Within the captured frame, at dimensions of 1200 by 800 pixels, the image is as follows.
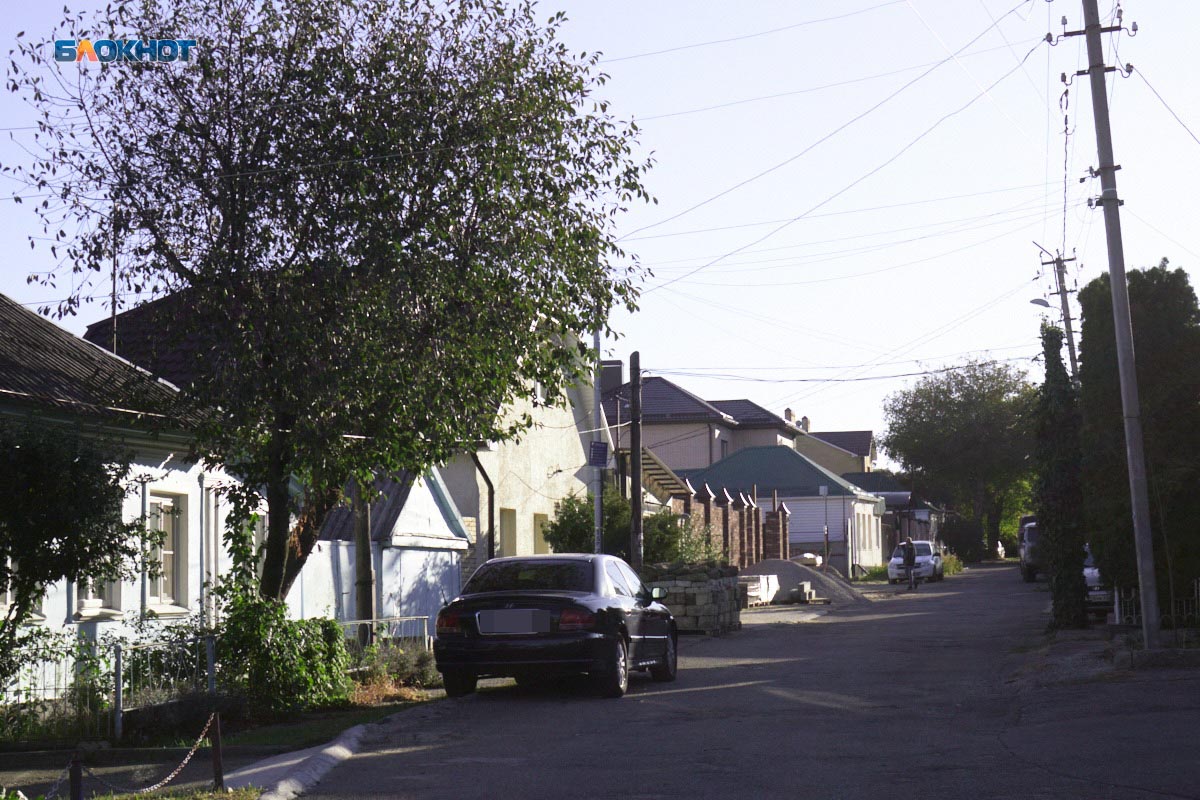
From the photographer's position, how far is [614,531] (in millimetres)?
33562

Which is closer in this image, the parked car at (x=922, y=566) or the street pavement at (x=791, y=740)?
the street pavement at (x=791, y=740)

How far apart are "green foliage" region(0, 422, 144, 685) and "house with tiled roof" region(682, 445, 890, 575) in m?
55.3

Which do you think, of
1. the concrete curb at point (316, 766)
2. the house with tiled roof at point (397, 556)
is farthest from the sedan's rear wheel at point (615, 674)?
the house with tiled roof at point (397, 556)

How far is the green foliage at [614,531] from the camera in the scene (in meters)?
33.3

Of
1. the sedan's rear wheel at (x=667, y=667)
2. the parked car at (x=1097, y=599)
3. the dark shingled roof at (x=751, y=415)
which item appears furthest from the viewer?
the dark shingled roof at (x=751, y=415)

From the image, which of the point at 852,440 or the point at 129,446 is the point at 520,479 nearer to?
the point at 129,446

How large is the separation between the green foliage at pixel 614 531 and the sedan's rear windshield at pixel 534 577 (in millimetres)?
17950

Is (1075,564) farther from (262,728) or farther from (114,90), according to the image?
(114,90)

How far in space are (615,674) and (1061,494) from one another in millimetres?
12637

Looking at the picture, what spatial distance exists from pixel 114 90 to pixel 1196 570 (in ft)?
48.7

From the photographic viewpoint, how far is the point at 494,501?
30.2 metres

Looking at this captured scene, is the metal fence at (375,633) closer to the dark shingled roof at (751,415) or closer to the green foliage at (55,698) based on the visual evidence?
the green foliage at (55,698)

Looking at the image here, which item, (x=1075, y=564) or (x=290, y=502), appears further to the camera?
(x=1075, y=564)

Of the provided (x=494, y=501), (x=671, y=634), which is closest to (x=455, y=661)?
(x=671, y=634)
